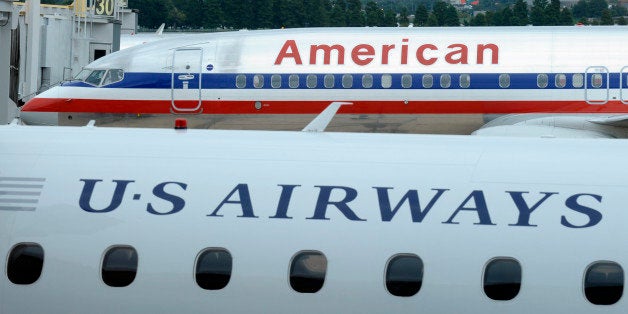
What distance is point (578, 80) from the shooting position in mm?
25594

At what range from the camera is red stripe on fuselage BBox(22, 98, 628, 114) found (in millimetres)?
25859

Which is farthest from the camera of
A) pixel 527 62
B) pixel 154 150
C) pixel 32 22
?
pixel 32 22

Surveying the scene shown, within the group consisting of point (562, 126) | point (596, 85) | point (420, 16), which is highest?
point (420, 16)

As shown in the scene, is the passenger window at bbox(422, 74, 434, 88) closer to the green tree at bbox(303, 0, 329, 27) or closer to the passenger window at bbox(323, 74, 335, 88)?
the passenger window at bbox(323, 74, 335, 88)

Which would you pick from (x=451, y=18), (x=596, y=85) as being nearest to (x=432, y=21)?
(x=451, y=18)

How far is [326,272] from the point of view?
8867mm

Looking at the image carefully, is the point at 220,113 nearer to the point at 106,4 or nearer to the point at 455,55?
the point at 455,55

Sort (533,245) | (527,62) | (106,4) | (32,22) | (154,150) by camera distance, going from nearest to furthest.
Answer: (533,245)
(154,150)
(527,62)
(32,22)
(106,4)

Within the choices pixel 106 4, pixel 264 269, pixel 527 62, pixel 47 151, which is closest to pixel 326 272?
pixel 264 269

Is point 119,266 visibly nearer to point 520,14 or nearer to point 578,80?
point 578,80

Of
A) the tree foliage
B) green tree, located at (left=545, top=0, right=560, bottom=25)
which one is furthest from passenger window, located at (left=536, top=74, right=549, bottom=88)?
the tree foliage

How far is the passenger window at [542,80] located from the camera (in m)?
25.7

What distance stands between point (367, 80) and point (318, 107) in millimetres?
1164

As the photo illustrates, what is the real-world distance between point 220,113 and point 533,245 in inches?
735
